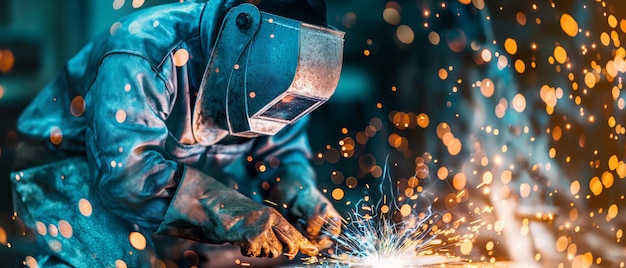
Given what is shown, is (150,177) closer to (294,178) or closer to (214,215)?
(214,215)

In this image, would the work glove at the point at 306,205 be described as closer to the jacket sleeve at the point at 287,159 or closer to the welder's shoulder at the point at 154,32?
the jacket sleeve at the point at 287,159

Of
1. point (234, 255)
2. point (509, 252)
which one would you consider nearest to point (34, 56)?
point (234, 255)

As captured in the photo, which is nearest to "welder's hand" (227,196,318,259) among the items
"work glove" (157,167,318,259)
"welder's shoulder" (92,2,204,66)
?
"work glove" (157,167,318,259)

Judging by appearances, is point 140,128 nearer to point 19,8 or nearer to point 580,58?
point 19,8

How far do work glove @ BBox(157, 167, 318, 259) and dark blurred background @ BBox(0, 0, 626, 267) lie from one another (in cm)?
13

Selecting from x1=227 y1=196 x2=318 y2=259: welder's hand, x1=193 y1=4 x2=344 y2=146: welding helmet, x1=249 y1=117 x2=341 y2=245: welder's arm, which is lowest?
x1=227 y1=196 x2=318 y2=259: welder's hand

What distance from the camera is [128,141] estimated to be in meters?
1.19

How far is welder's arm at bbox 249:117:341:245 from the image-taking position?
49.6 inches

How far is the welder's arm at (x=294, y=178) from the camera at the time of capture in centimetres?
126

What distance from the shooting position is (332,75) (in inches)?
49.9

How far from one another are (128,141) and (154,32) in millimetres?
168

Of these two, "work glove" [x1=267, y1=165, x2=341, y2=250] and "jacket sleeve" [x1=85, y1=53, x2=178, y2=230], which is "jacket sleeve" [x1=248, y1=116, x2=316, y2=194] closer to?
"work glove" [x1=267, y1=165, x2=341, y2=250]

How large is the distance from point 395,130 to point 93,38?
493 millimetres

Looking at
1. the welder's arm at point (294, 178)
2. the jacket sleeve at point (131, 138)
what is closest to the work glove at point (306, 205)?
the welder's arm at point (294, 178)
